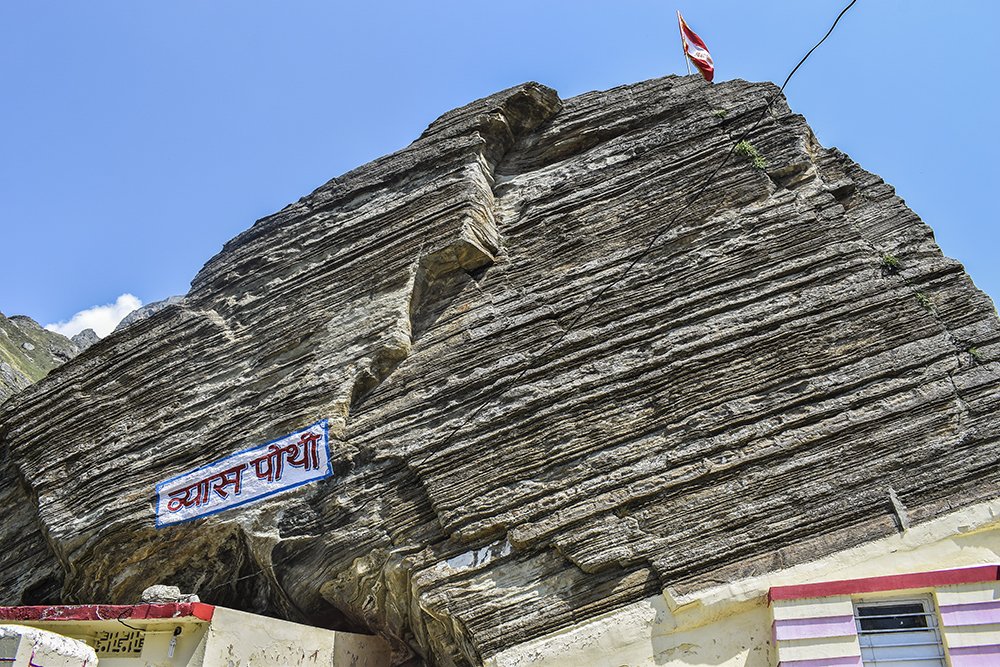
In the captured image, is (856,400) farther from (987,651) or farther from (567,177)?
(567,177)

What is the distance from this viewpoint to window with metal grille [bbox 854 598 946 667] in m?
9.53

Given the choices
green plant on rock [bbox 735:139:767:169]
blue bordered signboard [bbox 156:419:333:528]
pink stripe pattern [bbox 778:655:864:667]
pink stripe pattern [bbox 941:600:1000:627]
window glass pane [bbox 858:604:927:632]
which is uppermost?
green plant on rock [bbox 735:139:767:169]

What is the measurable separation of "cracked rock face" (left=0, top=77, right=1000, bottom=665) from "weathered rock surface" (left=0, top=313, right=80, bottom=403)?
31.6m

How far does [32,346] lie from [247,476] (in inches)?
1742

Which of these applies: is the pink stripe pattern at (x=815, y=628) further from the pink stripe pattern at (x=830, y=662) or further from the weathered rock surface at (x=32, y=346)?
the weathered rock surface at (x=32, y=346)

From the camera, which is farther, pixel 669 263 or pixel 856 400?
pixel 669 263

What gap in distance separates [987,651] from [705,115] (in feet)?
33.0

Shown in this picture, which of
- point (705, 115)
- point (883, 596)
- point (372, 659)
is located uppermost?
point (705, 115)

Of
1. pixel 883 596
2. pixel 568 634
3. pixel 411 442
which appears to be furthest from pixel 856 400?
pixel 411 442

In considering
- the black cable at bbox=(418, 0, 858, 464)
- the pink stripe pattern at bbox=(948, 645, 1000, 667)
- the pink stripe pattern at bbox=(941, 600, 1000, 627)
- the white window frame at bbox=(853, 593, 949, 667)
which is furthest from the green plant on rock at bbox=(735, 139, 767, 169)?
the pink stripe pattern at bbox=(948, 645, 1000, 667)

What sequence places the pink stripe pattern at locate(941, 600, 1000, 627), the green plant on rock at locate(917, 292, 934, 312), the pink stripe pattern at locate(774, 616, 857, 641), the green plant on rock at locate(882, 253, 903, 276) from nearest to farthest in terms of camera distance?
1. the pink stripe pattern at locate(941, 600, 1000, 627)
2. the pink stripe pattern at locate(774, 616, 857, 641)
3. the green plant on rock at locate(917, 292, 934, 312)
4. the green plant on rock at locate(882, 253, 903, 276)

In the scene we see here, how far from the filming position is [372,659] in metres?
13.3

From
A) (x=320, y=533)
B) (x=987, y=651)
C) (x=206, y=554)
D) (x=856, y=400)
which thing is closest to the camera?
(x=987, y=651)

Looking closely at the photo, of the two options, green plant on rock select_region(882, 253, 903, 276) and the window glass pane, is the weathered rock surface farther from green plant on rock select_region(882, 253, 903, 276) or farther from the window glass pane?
the window glass pane
